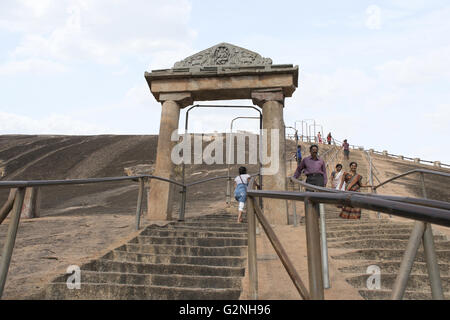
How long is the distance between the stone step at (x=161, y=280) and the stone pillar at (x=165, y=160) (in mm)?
3927

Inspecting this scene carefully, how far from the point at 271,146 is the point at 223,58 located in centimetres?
254

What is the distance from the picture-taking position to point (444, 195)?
13.3 meters

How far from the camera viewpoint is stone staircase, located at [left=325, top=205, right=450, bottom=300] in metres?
3.36

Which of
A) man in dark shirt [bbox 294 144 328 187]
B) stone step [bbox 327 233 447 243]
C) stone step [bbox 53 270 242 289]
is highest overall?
man in dark shirt [bbox 294 144 328 187]

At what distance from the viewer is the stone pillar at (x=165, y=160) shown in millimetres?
7465

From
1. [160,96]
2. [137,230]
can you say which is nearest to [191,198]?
[160,96]

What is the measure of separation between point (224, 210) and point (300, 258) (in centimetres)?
710

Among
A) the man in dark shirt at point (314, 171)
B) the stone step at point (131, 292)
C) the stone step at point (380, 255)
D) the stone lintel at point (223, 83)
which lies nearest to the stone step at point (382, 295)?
the stone step at point (380, 255)

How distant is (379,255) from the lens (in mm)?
4211

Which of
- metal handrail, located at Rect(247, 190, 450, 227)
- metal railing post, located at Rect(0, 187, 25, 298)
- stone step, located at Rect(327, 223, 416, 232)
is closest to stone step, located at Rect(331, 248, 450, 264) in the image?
stone step, located at Rect(327, 223, 416, 232)

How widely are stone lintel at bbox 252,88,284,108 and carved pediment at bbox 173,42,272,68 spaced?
2.32 feet

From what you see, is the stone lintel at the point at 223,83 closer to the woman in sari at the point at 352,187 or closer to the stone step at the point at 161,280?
the woman in sari at the point at 352,187

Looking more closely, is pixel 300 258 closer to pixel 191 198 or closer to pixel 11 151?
pixel 191 198

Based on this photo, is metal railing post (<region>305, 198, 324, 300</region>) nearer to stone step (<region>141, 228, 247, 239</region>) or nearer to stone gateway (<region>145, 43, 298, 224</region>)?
stone step (<region>141, 228, 247, 239</region>)
